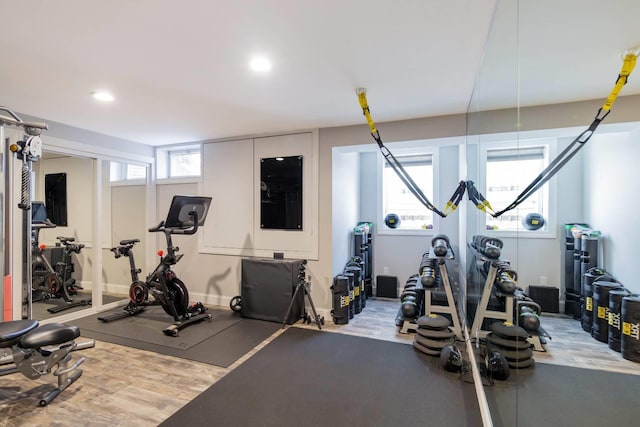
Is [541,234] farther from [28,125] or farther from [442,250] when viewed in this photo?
[28,125]

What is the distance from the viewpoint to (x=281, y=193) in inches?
166

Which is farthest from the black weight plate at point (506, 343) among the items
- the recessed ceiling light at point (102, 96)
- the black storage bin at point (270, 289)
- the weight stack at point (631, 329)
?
the recessed ceiling light at point (102, 96)

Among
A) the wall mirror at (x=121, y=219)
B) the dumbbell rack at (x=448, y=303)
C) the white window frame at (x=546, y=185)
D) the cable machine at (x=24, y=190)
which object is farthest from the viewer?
the wall mirror at (x=121, y=219)

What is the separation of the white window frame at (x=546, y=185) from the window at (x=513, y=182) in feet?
0.03

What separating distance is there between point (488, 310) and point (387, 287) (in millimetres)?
2837

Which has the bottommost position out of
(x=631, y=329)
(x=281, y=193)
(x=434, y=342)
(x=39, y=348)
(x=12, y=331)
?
(x=434, y=342)

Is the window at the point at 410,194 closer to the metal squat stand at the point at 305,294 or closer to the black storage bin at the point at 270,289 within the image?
the metal squat stand at the point at 305,294

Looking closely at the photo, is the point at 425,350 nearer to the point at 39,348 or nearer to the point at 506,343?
the point at 506,343

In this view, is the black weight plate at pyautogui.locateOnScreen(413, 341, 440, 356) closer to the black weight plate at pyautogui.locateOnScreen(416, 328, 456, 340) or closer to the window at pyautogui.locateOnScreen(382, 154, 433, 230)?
the black weight plate at pyautogui.locateOnScreen(416, 328, 456, 340)

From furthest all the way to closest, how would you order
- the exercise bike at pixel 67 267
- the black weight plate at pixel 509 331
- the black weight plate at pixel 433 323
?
the exercise bike at pixel 67 267, the black weight plate at pixel 433 323, the black weight plate at pixel 509 331

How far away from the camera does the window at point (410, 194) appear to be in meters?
5.20

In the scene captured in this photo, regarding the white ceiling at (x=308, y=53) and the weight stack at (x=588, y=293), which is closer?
the weight stack at (x=588, y=293)

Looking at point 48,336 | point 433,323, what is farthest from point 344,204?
point 48,336

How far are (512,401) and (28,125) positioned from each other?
4175 mm
